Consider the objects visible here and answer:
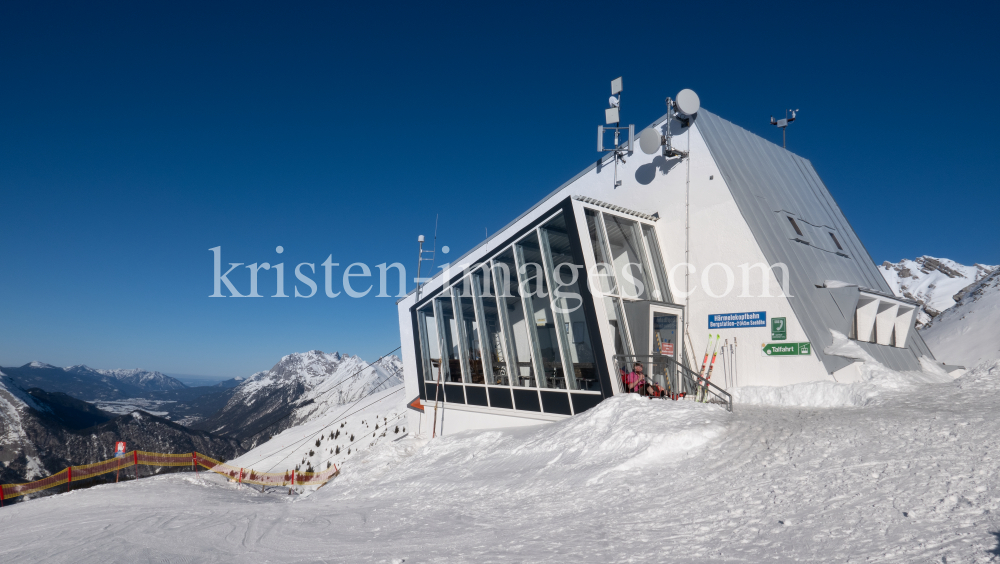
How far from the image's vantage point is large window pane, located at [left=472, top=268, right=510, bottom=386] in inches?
666

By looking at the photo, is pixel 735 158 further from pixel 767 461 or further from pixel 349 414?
pixel 349 414

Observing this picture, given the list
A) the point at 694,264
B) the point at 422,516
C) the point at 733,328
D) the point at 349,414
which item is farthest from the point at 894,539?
the point at 349,414

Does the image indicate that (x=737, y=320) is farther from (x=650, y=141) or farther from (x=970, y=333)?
(x=970, y=333)

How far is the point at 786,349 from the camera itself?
14023 millimetres

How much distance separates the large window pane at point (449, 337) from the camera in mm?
18750

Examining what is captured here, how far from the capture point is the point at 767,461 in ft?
24.4

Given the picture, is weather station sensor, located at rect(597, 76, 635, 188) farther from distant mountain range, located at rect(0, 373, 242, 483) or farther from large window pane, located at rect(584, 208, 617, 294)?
distant mountain range, located at rect(0, 373, 242, 483)

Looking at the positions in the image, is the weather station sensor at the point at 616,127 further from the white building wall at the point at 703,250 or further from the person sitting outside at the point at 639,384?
the person sitting outside at the point at 639,384

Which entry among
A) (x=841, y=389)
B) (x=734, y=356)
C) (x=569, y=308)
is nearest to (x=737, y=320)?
(x=734, y=356)

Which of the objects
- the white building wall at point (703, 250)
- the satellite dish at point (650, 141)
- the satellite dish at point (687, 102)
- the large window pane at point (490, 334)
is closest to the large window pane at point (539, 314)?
the white building wall at point (703, 250)

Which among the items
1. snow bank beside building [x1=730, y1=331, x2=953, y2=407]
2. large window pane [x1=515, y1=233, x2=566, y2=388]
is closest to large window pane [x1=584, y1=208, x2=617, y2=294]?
large window pane [x1=515, y1=233, x2=566, y2=388]

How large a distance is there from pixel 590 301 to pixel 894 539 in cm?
947

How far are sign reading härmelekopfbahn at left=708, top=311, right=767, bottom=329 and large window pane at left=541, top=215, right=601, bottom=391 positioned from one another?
3715 millimetres

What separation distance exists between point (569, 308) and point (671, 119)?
22.7 ft
